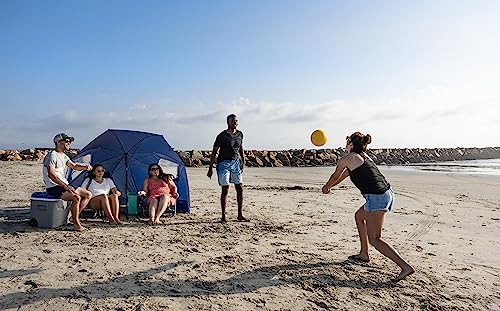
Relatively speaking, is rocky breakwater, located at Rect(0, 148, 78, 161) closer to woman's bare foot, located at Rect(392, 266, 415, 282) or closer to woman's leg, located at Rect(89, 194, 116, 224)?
woman's leg, located at Rect(89, 194, 116, 224)

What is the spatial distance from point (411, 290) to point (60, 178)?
5595mm

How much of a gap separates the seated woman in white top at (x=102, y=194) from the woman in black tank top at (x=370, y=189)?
4211mm

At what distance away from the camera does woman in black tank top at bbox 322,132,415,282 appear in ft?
16.1

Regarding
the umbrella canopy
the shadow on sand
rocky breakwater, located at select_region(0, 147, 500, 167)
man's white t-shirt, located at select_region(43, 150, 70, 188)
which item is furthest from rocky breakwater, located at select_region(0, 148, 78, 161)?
the shadow on sand

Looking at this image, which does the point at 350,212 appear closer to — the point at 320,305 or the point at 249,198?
the point at 249,198

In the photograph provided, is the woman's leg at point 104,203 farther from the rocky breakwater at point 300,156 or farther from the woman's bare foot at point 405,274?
the rocky breakwater at point 300,156

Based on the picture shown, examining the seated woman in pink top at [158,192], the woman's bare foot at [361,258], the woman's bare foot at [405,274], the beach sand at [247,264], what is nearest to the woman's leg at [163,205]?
the seated woman in pink top at [158,192]

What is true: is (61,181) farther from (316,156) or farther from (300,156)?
(316,156)

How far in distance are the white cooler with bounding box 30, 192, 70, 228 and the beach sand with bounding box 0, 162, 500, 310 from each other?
0.71 feet

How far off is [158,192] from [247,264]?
3.39 m

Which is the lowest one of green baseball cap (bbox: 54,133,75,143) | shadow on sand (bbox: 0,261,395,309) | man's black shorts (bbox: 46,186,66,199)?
shadow on sand (bbox: 0,261,395,309)

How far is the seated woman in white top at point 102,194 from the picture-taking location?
764 centimetres

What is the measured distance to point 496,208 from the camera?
10.4 m

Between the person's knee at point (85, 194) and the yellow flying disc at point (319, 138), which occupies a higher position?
the yellow flying disc at point (319, 138)
